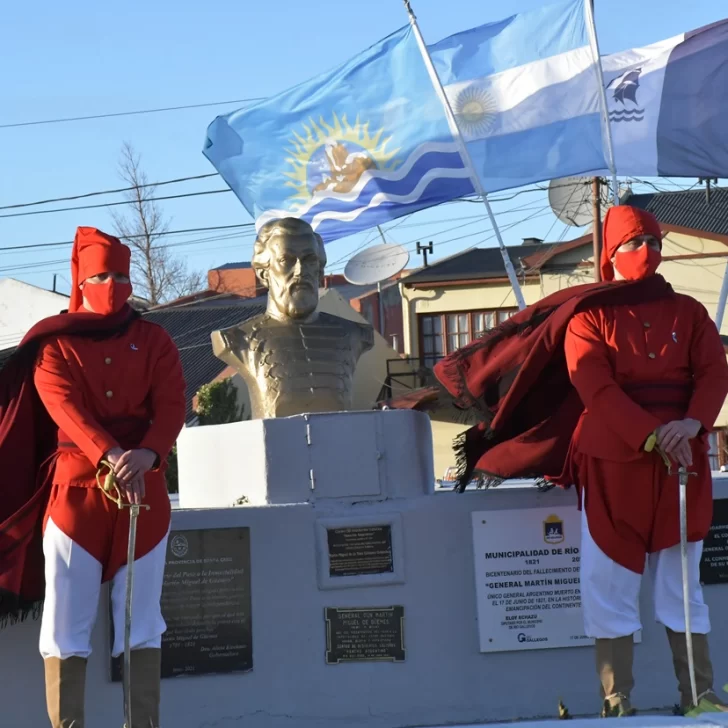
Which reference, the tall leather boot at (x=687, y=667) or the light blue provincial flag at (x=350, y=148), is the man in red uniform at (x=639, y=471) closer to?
the tall leather boot at (x=687, y=667)

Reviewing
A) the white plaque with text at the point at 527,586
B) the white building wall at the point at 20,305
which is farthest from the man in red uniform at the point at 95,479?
the white building wall at the point at 20,305

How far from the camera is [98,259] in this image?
5.03 meters

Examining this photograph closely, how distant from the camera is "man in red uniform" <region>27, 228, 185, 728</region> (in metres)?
4.79

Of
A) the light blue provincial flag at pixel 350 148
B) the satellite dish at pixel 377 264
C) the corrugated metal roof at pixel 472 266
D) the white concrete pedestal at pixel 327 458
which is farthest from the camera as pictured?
the corrugated metal roof at pixel 472 266

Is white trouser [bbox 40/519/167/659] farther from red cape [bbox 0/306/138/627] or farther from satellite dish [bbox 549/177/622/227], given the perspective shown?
satellite dish [bbox 549/177/622/227]

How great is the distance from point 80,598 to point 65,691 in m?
0.33

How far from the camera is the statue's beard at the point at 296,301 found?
6.70 m

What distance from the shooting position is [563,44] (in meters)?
12.6

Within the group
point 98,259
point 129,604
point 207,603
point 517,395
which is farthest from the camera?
point 207,603

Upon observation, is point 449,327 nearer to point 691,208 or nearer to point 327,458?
point 691,208

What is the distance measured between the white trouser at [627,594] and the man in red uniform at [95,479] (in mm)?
1579

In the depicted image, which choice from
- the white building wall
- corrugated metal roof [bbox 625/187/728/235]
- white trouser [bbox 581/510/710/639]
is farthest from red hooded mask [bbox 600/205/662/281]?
the white building wall

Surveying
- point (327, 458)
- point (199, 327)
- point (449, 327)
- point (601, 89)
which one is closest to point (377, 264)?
point (601, 89)

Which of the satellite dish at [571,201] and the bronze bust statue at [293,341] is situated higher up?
the satellite dish at [571,201]
